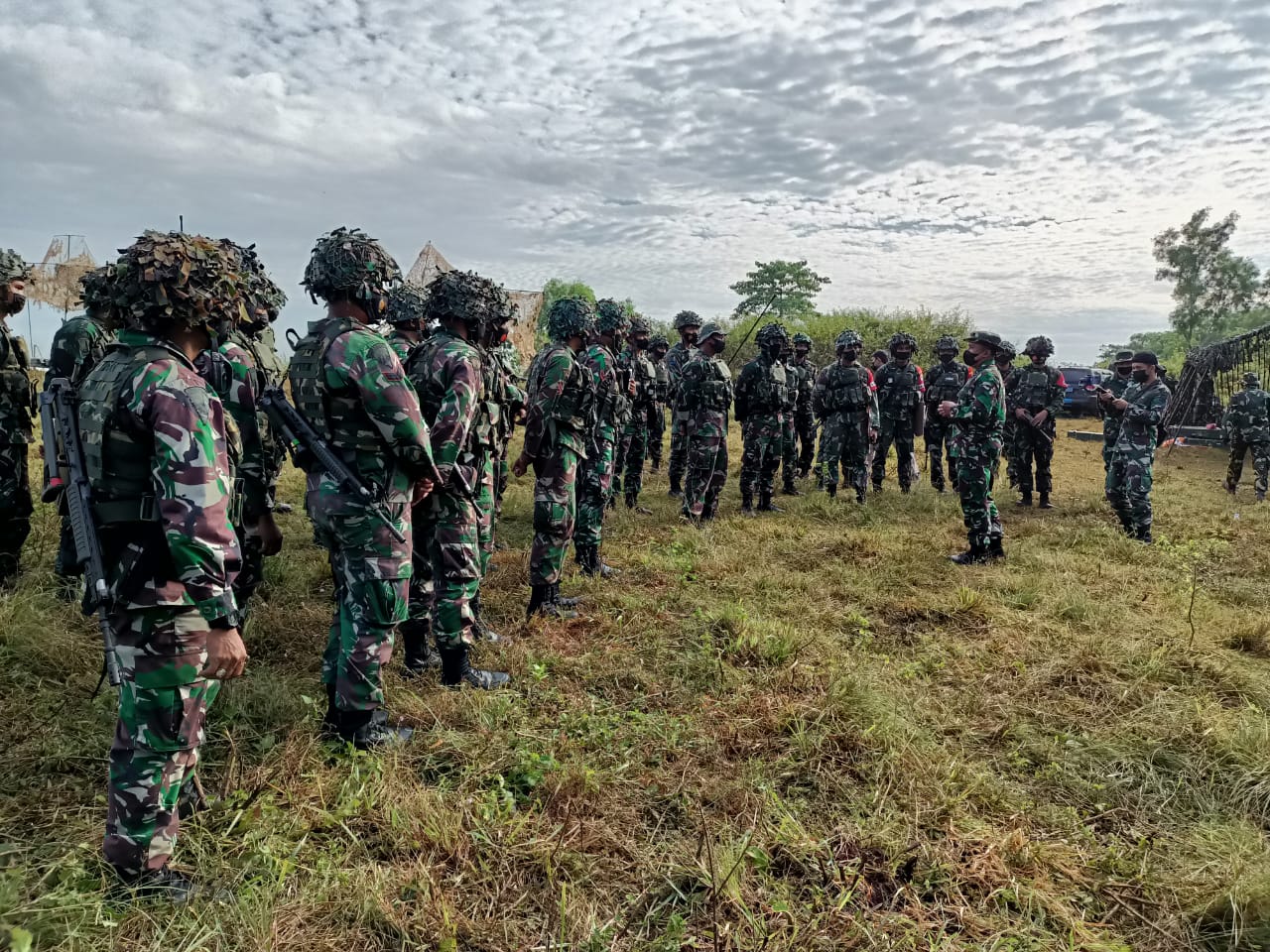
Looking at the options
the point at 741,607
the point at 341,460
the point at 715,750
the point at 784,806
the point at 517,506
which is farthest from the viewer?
the point at 517,506

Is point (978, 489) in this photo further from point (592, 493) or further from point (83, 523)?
point (83, 523)

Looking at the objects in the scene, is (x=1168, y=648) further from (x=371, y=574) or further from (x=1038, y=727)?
(x=371, y=574)

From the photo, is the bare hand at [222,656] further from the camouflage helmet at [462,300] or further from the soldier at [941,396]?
the soldier at [941,396]

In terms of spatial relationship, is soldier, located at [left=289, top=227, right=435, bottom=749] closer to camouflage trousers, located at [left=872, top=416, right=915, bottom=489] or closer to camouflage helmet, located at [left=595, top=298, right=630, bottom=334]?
camouflage helmet, located at [left=595, top=298, right=630, bottom=334]

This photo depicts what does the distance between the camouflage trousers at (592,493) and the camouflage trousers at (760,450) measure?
8.92ft

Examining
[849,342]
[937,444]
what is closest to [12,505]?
[849,342]

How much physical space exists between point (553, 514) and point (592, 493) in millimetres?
1026

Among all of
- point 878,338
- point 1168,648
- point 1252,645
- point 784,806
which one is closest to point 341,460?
point 784,806

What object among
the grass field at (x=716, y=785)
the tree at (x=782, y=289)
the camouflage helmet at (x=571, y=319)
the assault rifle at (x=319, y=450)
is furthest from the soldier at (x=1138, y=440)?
the tree at (x=782, y=289)

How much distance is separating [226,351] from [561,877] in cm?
315

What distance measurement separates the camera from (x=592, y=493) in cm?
545

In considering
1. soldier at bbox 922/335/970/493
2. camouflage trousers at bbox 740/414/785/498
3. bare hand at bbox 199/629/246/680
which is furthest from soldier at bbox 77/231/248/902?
soldier at bbox 922/335/970/493

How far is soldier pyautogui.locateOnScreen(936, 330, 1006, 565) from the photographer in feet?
19.2

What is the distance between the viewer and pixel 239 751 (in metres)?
2.85
